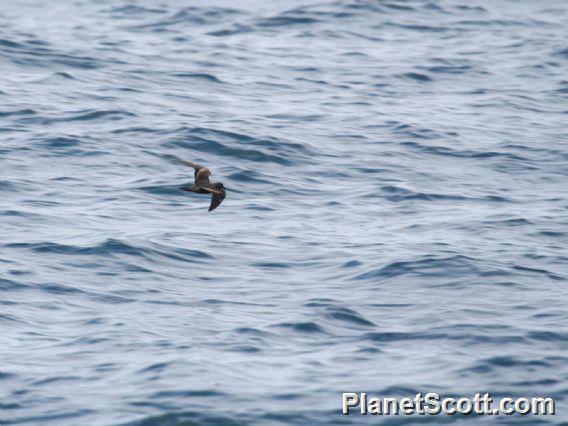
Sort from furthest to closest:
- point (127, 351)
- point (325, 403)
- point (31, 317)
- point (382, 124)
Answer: point (382, 124) → point (31, 317) → point (127, 351) → point (325, 403)

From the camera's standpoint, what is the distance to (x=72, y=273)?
1323 centimetres

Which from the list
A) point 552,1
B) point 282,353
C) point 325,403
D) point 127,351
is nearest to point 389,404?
point 325,403

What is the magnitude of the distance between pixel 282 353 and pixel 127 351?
1.40m

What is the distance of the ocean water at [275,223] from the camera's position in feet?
36.0

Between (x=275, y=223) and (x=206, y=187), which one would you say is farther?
(x=275, y=223)

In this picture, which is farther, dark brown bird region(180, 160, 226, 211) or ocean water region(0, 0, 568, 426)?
dark brown bird region(180, 160, 226, 211)

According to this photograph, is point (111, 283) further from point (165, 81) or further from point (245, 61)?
point (245, 61)

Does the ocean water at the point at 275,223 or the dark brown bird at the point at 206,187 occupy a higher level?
the dark brown bird at the point at 206,187

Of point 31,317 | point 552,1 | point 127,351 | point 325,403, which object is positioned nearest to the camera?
point 325,403

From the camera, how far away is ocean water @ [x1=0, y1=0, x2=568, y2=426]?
11.0 m

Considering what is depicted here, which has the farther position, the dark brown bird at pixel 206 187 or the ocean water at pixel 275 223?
the dark brown bird at pixel 206 187

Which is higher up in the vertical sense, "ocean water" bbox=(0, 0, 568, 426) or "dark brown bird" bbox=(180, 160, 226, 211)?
"dark brown bird" bbox=(180, 160, 226, 211)

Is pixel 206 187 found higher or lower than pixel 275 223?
higher

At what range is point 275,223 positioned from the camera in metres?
15.0
